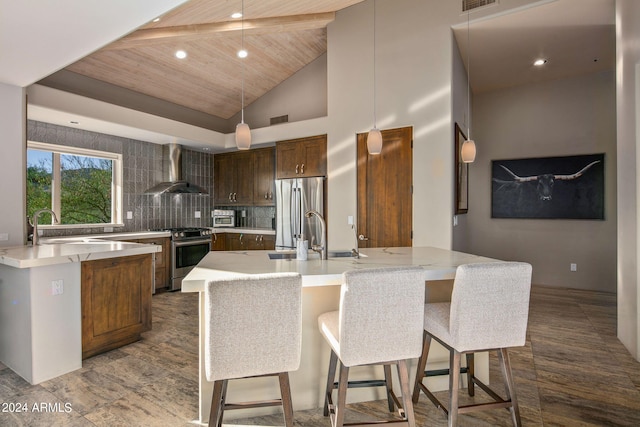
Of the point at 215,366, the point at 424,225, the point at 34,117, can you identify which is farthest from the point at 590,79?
the point at 34,117

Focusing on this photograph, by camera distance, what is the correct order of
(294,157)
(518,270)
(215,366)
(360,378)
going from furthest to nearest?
(294,157) < (360,378) < (518,270) < (215,366)

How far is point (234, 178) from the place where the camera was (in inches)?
250

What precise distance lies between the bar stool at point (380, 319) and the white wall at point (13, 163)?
11.1ft

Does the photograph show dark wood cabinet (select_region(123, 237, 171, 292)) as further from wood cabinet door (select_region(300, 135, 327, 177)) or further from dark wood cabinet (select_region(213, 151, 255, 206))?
wood cabinet door (select_region(300, 135, 327, 177))

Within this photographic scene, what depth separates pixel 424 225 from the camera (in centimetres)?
393

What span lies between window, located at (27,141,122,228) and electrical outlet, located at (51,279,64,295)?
2287 millimetres

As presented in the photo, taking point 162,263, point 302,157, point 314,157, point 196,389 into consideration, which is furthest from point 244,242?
point 196,389

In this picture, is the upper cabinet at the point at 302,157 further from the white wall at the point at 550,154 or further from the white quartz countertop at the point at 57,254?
the white quartz countertop at the point at 57,254

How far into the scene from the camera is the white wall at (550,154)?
15.9 feet

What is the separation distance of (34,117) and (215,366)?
4.20m

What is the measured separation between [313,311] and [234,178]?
467cm

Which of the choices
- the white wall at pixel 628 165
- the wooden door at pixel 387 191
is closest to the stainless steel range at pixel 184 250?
the wooden door at pixel 387 191

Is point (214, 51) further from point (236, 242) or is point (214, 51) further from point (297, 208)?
point (236, 242)

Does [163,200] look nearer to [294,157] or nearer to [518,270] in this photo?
[294,157]
